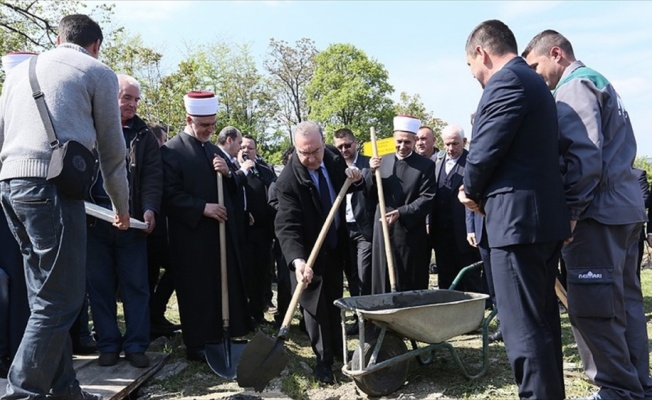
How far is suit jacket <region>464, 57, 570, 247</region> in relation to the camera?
2988mm

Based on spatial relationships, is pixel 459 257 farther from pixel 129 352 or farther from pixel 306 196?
pixel 129 352

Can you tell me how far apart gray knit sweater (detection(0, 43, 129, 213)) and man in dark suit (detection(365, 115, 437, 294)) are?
8.66ft

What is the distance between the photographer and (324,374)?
4387 millimetres

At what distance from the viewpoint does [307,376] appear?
4.50m

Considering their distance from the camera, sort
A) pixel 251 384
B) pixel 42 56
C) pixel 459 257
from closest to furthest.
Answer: pixel 42 56 < pixel 251 384 < pixel 459 257

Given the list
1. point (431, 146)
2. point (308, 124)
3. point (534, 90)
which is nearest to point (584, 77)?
point (534, 90)

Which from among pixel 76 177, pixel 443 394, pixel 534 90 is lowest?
pixel 443 394

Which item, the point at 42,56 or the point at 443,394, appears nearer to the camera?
the point at 42,56

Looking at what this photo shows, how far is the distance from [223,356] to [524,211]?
2695 mm

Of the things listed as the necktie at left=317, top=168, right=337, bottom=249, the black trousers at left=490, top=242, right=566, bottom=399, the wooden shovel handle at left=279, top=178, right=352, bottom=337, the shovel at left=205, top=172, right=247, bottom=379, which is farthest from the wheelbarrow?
the shovel at left=205, top=172, right=247, bottom=379

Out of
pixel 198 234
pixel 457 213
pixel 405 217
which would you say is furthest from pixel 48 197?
pixel 457 213

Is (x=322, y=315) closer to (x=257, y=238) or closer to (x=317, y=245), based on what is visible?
(x=317, y=245)

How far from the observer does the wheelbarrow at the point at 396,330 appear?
12.4ft

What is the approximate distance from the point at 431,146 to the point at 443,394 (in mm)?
3986
